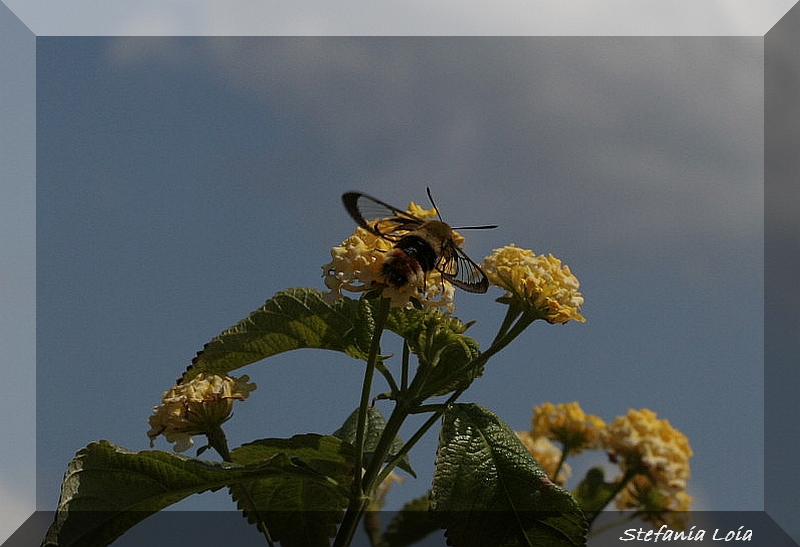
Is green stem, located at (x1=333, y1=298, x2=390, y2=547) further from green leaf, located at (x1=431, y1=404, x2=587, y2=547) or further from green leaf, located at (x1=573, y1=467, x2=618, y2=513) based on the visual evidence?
green leaf, located at (x1=573, y1=467, x2=618, y2=513)

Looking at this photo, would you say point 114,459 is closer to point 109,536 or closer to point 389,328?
point 109,536

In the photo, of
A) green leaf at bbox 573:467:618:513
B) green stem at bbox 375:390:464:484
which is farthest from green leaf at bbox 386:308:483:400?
green leaf at bbox 573:467:618:513

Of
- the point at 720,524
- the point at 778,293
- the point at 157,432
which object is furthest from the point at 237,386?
the point at 778,293

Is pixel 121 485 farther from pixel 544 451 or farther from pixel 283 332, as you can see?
pixel 544 451

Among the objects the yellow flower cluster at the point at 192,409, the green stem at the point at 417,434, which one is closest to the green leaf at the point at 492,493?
the green stem at the point at 417,434

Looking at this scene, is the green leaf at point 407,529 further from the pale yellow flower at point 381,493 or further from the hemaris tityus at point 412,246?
the hemaris tityus at point 412,246
